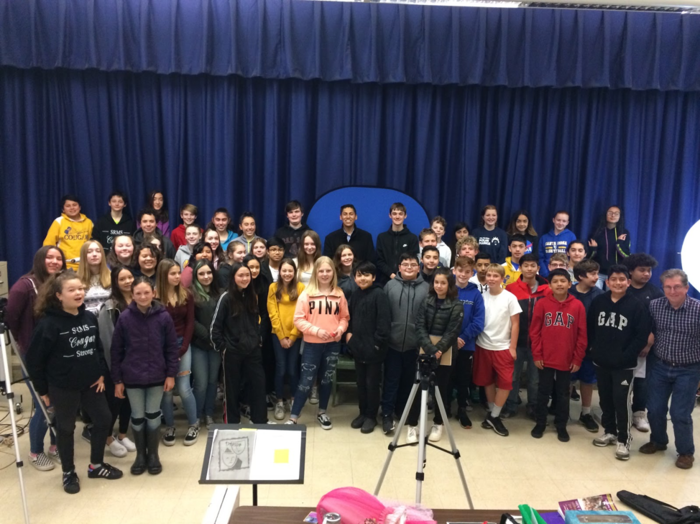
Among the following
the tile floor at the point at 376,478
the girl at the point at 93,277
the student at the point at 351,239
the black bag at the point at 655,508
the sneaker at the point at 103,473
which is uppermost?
the student at the point at 351,239

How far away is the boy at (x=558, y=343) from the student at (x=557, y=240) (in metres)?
1.52

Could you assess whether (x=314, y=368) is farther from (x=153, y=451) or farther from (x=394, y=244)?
(x=394, y=244)

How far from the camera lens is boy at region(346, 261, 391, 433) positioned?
3717mm

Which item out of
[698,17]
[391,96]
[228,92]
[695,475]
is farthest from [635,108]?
[228,92]

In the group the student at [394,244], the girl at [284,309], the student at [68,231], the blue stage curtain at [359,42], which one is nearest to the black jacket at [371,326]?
the girl at [284,309]

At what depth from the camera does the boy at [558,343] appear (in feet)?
12.1

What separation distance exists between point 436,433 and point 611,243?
10.1 ft

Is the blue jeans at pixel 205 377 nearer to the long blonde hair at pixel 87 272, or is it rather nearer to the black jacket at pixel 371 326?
the long blonde hair at pixel 87 272

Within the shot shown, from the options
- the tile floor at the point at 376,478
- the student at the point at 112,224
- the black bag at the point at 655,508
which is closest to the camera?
the black bag at the point at 655,508

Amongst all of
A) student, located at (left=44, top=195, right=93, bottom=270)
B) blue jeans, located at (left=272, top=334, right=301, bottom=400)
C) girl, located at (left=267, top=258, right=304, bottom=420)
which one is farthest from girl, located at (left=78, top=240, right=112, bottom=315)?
student, located at (left=44, top=195, right=93, bottom=270)

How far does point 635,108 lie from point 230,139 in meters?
4.39

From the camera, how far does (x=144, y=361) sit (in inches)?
121

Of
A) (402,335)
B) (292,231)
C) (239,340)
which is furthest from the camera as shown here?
(292,231)

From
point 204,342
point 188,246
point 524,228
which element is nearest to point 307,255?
point 204,342
